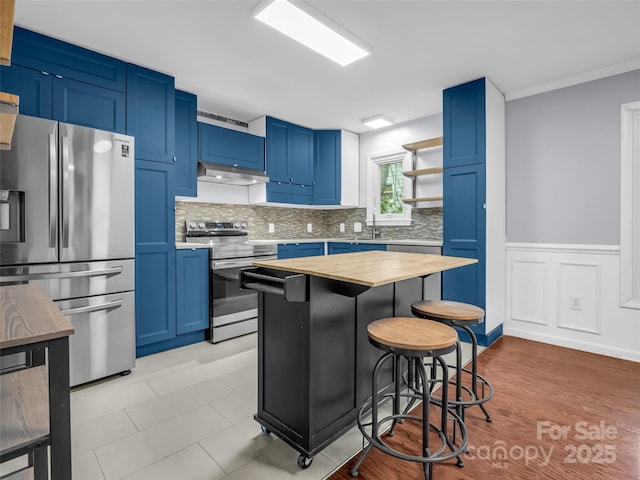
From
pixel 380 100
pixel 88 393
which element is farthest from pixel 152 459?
pixel 380 100

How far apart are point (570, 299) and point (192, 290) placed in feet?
12.2

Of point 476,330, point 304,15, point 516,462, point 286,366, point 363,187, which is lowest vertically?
point 516,462

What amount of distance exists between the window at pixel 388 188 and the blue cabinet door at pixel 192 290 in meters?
2.58

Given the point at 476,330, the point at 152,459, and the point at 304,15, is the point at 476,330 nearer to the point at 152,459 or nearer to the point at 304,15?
the point at 152,459

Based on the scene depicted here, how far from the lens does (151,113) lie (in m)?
2.92

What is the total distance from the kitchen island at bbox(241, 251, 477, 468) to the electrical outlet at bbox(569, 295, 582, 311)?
2163 mm

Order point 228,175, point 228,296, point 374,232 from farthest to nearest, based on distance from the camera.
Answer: point 374,232 → point 228,175 → point 228,296

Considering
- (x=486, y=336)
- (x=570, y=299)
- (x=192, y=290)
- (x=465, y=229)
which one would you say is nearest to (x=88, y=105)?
(x=192, y=290)

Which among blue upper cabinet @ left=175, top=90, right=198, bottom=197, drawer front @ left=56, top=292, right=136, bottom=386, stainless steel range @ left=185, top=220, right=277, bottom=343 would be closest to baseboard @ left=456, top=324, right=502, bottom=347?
stainless steel range @ left=185, top=220, right=277, bottom=343

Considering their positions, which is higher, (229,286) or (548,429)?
(229,286)

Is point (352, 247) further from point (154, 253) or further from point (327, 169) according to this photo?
point (154, 253)

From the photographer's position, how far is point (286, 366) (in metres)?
1.65

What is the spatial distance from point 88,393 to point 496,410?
274 cm

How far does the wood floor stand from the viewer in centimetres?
155
